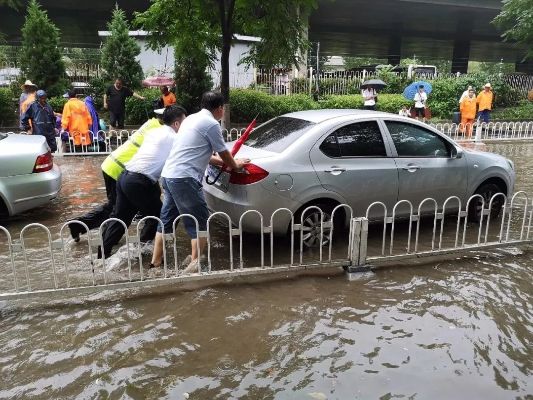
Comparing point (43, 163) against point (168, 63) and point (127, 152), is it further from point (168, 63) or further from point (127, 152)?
point (168, 63)

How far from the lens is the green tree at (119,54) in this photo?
16.6 meters

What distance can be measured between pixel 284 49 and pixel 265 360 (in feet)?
27.7

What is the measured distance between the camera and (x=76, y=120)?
1088cm

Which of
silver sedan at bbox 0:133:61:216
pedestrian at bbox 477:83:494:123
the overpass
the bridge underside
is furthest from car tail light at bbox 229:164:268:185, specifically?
the bridge underside

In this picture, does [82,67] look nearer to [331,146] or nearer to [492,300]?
[331,146]

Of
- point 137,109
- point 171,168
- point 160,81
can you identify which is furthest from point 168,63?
point 171,168

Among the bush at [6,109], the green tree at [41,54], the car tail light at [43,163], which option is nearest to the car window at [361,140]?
the car tail light at [43,163]

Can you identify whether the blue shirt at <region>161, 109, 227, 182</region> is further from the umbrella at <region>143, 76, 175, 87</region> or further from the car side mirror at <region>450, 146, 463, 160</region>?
the umbrella at <region>143, 76, 175, 87</region>

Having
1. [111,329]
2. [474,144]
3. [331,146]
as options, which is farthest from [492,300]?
[474,144]

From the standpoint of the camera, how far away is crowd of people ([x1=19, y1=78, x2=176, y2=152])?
9500mm

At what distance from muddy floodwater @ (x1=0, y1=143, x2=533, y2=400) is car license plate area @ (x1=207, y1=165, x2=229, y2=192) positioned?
1118mm

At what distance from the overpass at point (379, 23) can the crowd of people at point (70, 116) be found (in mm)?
14390

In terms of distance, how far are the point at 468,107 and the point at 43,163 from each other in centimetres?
1248

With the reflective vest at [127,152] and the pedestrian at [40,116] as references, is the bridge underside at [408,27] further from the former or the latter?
the reflective vest at [127,152]
